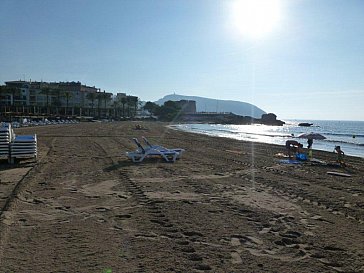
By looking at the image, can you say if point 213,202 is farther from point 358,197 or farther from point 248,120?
point 248,120

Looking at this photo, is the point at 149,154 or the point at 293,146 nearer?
the point at 149,154

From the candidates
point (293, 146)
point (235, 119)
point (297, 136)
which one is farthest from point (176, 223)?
point (235, 119)

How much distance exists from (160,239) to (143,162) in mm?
8358

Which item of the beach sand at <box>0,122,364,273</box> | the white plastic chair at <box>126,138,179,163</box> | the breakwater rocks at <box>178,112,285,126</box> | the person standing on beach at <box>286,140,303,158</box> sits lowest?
the beach sand at <box>0,122,364,273</box>

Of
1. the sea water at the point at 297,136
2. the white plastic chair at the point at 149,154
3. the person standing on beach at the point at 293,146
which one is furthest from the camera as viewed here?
the sea water at the point at 297,136

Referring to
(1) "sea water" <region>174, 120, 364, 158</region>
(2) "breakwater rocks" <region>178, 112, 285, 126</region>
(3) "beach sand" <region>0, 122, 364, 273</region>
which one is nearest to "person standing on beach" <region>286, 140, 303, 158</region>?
(3) "beach sand" <region>0, 122, 364, 273</region>

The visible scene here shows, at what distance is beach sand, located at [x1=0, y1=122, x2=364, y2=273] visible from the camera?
4.12 metres

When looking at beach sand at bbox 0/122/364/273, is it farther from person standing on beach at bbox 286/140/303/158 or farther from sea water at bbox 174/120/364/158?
sea water at bbox 174/120/364/158

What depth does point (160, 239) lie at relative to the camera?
4.85 metres

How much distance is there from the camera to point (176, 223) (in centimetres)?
559

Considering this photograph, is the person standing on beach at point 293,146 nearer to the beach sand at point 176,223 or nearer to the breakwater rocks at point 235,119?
the beach sand at point 176,223

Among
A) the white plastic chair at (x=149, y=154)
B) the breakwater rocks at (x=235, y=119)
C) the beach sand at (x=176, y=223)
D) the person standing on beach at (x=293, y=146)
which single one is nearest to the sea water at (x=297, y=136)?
the person standing on beach at (x=293, y=146)

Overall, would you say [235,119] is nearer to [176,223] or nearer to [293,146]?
[293,146]

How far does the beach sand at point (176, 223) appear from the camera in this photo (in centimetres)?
412
